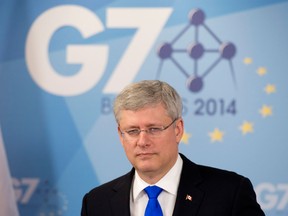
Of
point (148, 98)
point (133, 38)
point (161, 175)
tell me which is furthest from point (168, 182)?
point (133, 38)

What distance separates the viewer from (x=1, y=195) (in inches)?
130

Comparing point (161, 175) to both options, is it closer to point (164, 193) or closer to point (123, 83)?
point (164, 193)

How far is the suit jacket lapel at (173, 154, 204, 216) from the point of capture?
6.92ft

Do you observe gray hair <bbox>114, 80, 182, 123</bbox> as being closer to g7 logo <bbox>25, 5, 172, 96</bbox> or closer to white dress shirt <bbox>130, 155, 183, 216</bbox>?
white dress shirt <bbox>130, 155, 183, 216</bbox>

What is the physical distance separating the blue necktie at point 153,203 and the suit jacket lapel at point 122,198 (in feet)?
0.29

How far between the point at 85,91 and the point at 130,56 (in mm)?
358

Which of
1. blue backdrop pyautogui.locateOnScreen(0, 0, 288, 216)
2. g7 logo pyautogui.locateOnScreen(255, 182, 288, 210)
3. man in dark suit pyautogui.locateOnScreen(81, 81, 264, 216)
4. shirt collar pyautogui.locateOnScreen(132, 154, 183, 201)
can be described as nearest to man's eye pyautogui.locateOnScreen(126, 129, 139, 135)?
man in dark suit pyautogui.locateOnScreen(81, 81, 264, 216)

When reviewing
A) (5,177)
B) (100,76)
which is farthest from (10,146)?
(100,76)

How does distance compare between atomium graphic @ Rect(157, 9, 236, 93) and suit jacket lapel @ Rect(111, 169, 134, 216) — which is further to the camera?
atomium graphic @ Rect(157, 9, 236, 93)

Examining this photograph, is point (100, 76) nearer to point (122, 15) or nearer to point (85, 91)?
point (85, 91)

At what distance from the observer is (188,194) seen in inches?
84.4

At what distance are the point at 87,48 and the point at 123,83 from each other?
0.32m

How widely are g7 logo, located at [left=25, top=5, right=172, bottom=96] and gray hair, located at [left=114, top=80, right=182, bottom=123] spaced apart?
56.0 inches

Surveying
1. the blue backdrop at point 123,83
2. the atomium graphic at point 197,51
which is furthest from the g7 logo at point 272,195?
the atomium graphic at point 197,51
